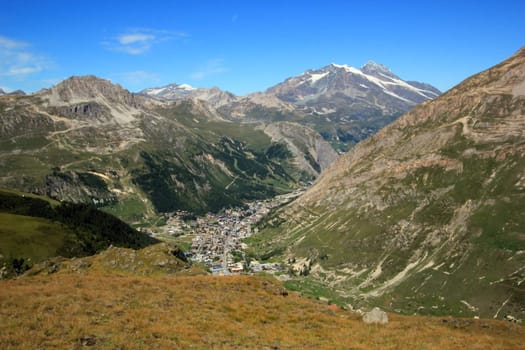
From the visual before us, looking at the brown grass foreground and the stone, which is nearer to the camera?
the brown grass foreground

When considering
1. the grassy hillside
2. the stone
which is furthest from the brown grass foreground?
the grassy hillside

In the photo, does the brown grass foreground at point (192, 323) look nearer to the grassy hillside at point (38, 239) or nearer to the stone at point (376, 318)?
the stone at point (376, 318)

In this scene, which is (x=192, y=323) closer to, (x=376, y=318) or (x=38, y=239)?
(x=376, y=318)

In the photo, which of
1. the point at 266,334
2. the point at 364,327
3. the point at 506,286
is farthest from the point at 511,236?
the point at 266,334

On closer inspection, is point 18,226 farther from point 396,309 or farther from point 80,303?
point 396,309

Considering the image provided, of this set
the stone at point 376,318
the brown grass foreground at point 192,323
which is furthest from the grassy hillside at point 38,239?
the stone at point 376,318

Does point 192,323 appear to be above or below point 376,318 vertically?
above

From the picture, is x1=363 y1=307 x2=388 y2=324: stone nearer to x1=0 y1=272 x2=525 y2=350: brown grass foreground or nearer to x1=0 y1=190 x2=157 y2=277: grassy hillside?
x1=0 y1=272 x2=525 y2=350: brown grass foreground

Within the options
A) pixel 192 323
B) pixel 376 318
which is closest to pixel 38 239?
pixel 192 323
